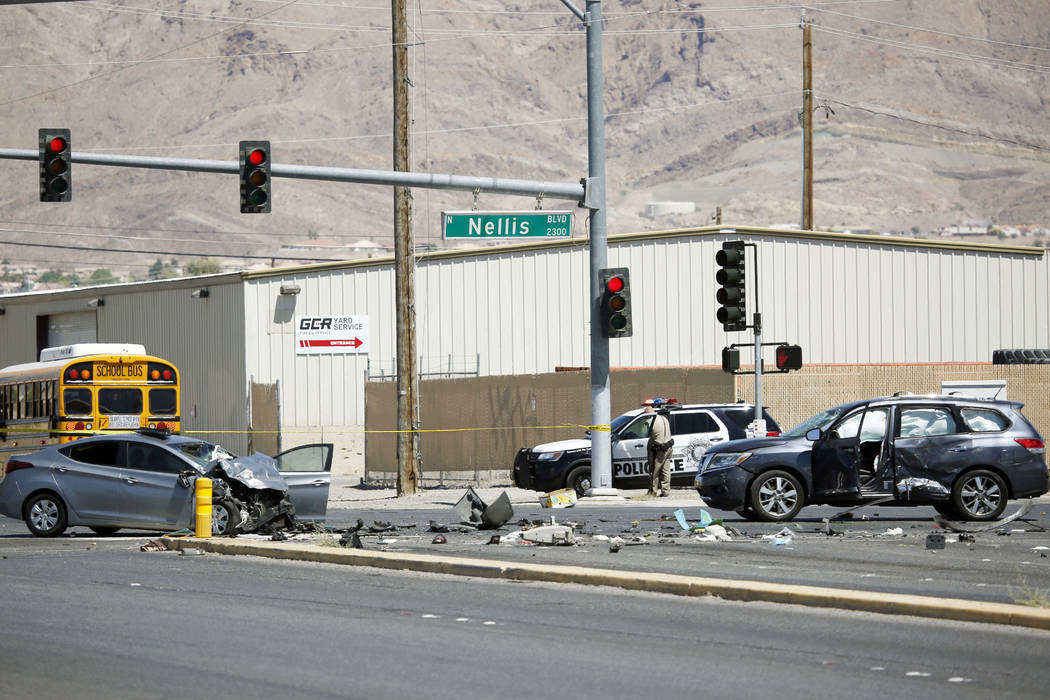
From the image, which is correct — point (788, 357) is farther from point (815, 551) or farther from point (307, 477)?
point (815, 551)

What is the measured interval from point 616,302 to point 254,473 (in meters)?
7.71

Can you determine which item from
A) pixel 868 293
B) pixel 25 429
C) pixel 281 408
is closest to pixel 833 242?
pixel 868 293

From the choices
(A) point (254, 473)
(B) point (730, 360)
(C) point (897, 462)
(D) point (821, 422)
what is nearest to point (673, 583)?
(C) point (897, 462)

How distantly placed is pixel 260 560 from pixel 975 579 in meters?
7.90

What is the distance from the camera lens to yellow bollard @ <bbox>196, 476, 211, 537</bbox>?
18797 millimetres

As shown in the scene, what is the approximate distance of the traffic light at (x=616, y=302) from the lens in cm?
2495

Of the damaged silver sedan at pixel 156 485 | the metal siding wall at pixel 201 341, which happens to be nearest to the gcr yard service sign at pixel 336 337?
the metal siding wall at pixel 201 341

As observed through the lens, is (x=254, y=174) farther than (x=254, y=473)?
Yes

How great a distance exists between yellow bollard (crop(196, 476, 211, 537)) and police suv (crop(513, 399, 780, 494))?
9.84 m

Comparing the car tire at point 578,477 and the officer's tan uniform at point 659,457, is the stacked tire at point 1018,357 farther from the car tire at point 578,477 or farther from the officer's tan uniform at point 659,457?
the car tire at point 578,477

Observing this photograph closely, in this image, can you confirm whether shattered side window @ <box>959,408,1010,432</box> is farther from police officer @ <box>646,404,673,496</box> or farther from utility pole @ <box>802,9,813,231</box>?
utility pole @ <box>802,9,813,231</box>

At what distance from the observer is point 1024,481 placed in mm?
19562

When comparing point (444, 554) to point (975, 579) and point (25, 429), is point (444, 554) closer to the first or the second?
point (975, 579)

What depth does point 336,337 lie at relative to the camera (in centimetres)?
4109
